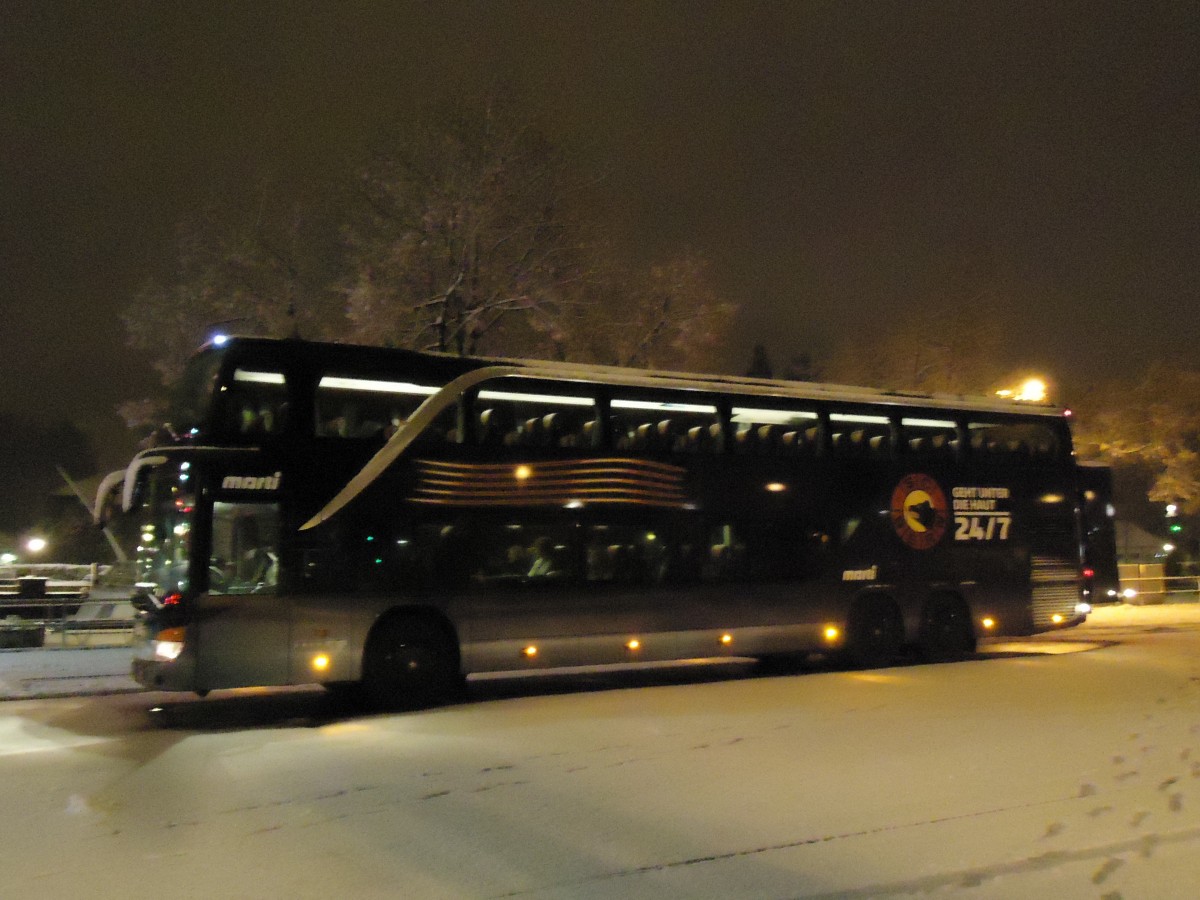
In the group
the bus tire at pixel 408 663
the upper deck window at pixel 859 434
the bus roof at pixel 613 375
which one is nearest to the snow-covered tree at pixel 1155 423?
the bus roof at pixel 613 375

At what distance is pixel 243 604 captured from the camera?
11703mm

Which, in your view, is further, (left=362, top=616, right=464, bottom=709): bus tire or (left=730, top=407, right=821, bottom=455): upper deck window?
(left=730, top=407, right=821, bottom=455): upper deck window

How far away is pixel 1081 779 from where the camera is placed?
8570 millimetres

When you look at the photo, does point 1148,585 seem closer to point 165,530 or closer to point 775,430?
point 775,430

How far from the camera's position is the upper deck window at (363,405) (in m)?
12.4

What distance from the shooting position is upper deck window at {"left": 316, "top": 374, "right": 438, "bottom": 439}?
12.4m

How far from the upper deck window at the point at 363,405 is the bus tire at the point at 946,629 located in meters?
9.13

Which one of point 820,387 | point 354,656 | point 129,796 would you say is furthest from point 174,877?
point 820,387

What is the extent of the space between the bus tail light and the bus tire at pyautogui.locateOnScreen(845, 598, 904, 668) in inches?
375

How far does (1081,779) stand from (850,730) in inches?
105

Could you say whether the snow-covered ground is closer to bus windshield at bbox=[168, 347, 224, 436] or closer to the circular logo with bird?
bus windshield at bbox=[168, 347, 224, 436]

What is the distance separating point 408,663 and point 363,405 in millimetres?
3122

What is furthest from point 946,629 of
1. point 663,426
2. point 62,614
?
point 62,614

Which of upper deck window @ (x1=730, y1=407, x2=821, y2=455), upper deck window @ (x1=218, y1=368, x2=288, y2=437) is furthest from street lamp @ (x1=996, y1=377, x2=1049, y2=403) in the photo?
upper deck window @ (x1=218, y1=368, x2=288, y2=437)
